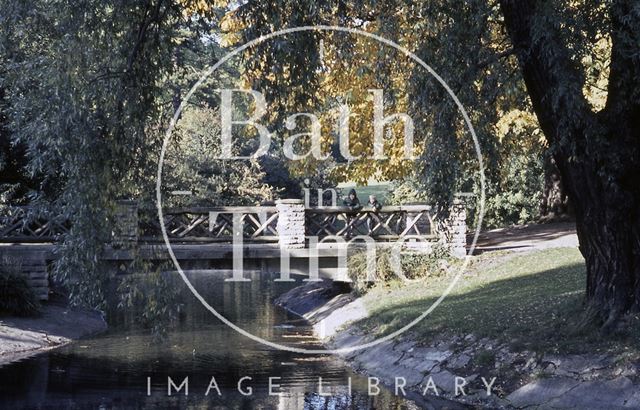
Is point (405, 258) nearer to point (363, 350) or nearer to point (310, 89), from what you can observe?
point (363, 350)

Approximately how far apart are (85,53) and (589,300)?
7.55 meters

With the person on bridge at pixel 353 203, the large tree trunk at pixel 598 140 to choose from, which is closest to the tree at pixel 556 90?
the large tree trunk at pixel 598 140

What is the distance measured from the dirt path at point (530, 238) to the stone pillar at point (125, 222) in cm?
1470

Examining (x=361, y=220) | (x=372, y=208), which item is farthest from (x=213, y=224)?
(x=372, y=208)

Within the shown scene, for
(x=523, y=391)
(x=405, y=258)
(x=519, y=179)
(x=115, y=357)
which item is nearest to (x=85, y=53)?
(x=523, y=391)

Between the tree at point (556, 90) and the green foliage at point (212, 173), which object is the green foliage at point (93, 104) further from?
the green foliage at point (212, 173)

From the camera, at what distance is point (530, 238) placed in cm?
2703

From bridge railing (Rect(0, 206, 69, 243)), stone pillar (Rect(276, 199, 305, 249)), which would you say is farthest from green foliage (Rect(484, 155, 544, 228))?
bridge railing (Rect(0, 206, 69, 243))

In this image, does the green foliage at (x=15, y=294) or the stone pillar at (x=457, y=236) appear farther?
the stone pillar at (x=457, y=236)

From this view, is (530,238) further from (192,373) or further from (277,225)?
(192,373)

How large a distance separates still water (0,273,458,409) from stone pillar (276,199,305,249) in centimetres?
201

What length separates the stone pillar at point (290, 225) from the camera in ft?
74.0

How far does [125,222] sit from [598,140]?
591cm

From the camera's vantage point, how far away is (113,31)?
11.6 meters
